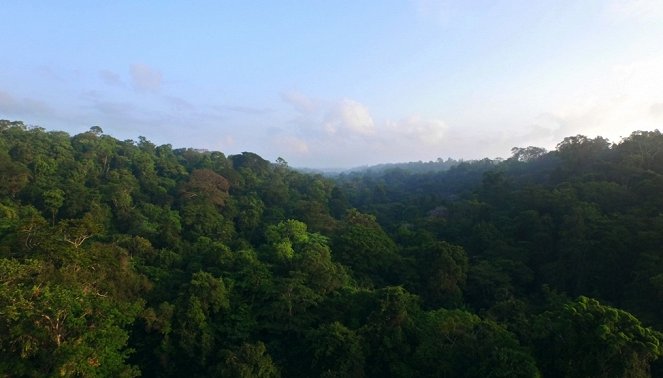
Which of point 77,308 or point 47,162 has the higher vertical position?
point 47,162

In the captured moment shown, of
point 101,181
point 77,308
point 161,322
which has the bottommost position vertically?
point 161,322

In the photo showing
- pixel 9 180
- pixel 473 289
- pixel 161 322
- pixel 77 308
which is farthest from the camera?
pixel 9 180

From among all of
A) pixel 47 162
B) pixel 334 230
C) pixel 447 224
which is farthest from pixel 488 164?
pixel 47 162

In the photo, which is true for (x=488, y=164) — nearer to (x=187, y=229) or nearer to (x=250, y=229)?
(x=250, y=229)

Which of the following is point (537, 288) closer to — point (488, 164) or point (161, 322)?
point (161, 322)

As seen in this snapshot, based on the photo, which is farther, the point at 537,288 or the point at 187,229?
the point at 187,229

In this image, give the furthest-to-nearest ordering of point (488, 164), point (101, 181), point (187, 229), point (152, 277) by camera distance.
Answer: point (488, 164), point (101, 181), point (187, 229), point (152, 277)

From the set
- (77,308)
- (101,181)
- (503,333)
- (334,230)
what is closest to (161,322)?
(77,308)
